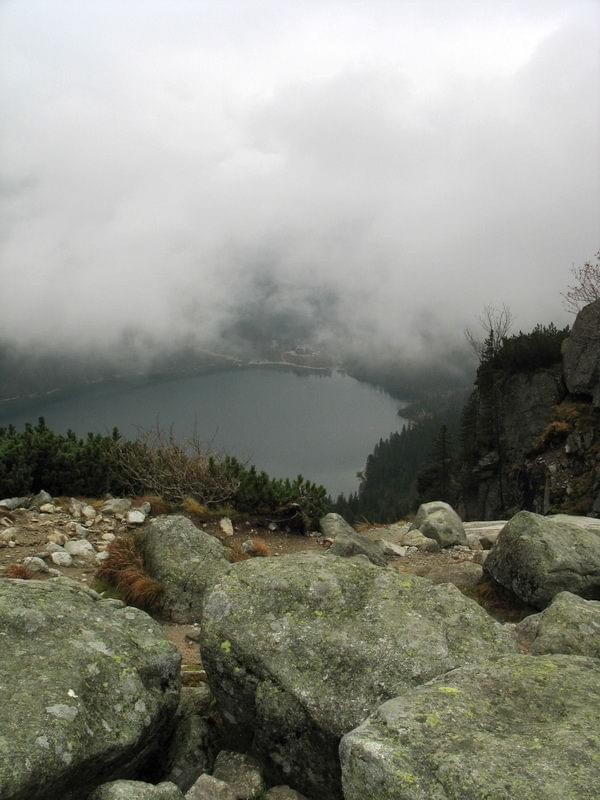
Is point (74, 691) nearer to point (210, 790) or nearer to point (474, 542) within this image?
point (210, 790)

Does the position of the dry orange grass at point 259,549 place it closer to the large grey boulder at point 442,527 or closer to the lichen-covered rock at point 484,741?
the large grey boulder at point 442,527

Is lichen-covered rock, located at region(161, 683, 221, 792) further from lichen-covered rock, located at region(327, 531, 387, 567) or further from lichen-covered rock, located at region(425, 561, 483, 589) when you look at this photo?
lichen-covered rock, located at region(425, 561, 483, 589)

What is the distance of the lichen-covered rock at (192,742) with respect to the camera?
16.5 feet

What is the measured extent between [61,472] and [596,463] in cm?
2520

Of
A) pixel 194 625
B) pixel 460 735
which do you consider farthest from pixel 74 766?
pixel 194 625

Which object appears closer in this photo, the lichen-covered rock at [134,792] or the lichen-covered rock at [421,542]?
the lichen-covered rock at [134,792]

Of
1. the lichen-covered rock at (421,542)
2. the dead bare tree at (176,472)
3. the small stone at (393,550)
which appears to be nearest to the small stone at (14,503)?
the dead bare tree at (176,472)

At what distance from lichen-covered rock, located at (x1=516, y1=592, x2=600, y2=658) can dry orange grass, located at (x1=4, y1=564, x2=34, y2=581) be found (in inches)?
315

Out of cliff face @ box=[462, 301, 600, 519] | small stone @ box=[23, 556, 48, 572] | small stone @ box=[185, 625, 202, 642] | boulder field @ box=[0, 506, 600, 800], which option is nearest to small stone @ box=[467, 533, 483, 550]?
cliff face @ box=[462, 301, 600, 519]

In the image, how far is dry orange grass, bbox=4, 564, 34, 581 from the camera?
8.88 m

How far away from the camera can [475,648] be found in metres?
5.14

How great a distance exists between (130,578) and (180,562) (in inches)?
35.7

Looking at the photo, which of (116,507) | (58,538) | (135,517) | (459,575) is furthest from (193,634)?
(459,575)

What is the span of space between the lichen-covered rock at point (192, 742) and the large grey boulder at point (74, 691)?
22 centimetres
